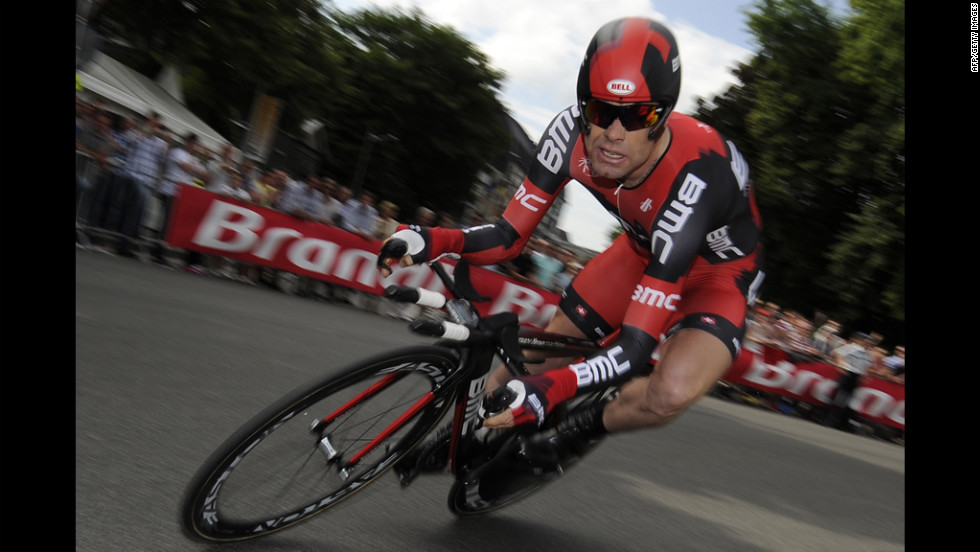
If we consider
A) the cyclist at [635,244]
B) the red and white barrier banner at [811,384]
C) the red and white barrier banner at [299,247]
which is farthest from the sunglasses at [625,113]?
the red and white barrier banner at [811,384]

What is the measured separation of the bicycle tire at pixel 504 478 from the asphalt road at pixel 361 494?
0.11m

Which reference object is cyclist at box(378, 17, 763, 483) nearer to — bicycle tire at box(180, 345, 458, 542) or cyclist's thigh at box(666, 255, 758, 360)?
cyclist's thigh at box(666, 255, 758, 360)

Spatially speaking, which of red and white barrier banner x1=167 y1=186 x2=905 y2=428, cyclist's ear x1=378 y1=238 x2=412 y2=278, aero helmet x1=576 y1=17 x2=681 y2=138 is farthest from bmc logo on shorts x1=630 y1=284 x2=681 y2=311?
red and white barrier banner x1=167 y1=186 x2=905 y2=428

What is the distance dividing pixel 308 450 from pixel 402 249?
31.4 inches

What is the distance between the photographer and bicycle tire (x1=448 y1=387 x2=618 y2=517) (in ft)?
12.4

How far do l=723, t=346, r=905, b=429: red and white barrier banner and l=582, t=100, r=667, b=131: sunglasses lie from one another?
10.5 metres

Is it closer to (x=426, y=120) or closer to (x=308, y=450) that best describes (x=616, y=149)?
(x=308, y=450)

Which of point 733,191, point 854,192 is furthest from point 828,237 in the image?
point 733,191

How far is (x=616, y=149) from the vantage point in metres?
3.41

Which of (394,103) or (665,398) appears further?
(394,103)

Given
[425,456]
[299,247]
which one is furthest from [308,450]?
[299,247]
